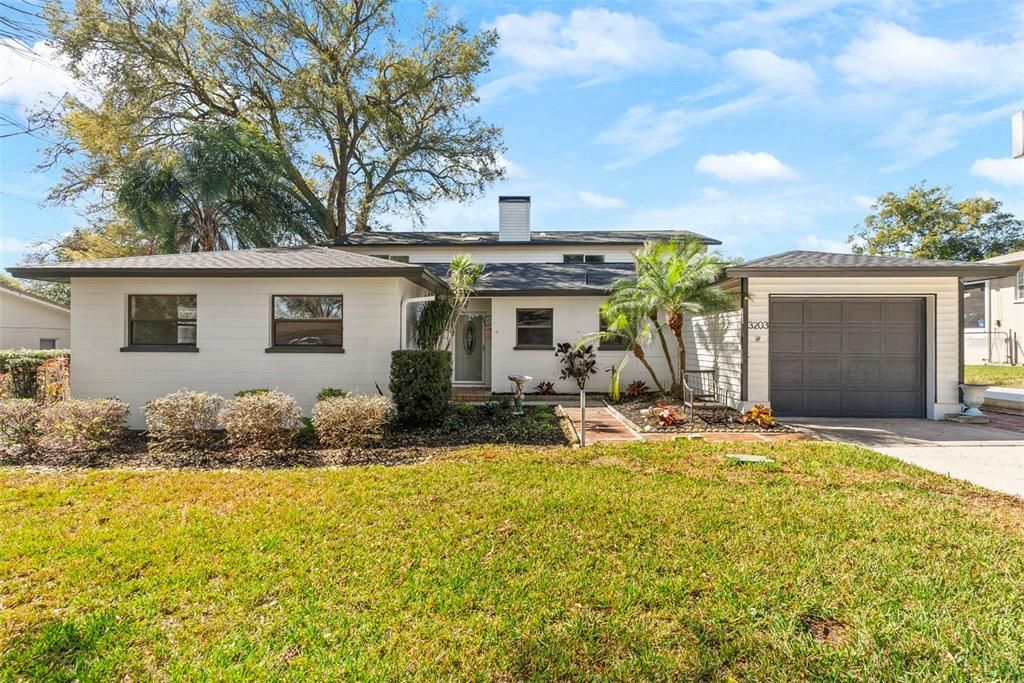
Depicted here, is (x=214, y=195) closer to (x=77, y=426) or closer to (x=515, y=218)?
(x=515, y=218)

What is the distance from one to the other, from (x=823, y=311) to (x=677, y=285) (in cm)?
303

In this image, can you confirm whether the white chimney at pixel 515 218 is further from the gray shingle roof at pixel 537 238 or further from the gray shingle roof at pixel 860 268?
the gray shingle roof at pixel 860 268

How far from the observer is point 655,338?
39.5 ft

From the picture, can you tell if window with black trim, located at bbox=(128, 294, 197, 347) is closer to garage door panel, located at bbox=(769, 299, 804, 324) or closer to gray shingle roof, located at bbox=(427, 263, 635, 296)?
gray shingle roof, located at bbox=(427, 263, 635, 296)

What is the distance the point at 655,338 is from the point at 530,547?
9.32 metres

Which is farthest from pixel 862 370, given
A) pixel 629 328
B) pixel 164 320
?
pixel 164 320

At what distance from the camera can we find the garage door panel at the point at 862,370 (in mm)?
9319

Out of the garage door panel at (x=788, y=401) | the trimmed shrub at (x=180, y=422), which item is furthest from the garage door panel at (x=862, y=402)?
the trimmed shrub at (x=180, y=422)

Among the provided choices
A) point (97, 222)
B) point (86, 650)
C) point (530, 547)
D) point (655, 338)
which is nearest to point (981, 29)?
point (655, 338)

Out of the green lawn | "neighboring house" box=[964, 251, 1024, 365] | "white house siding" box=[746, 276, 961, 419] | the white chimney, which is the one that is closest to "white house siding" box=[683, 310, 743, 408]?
"white house siding" box=[746, 276, 961, 419]

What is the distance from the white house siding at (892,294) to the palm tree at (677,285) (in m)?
0.66

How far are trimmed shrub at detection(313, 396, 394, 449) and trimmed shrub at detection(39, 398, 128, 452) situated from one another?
2913 millimetres

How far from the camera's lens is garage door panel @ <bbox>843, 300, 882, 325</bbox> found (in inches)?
365

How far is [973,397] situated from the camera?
8.61 metres
